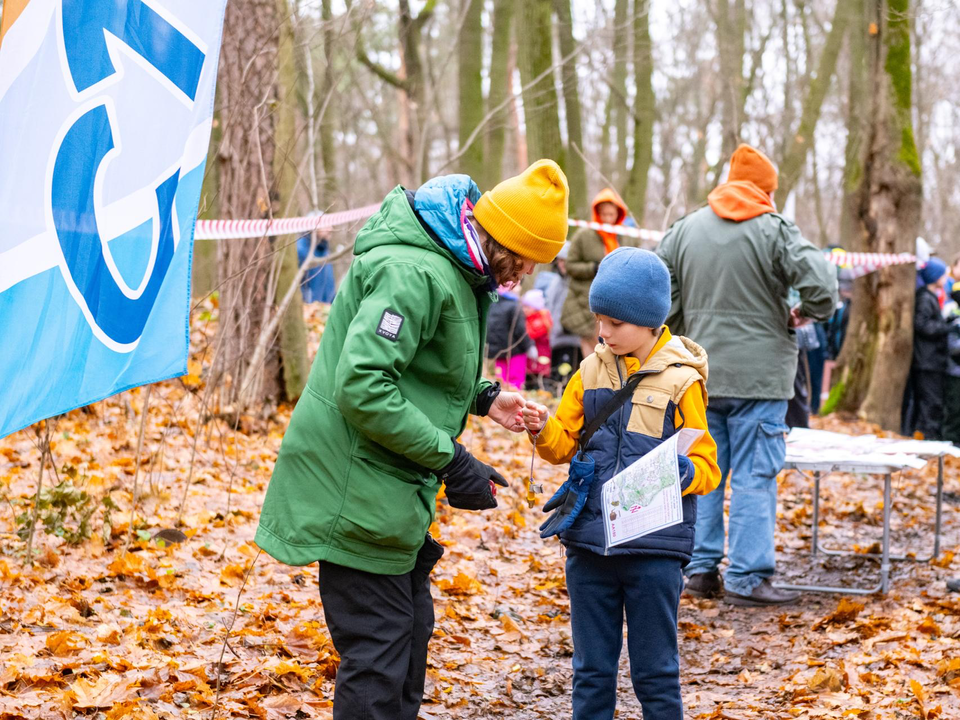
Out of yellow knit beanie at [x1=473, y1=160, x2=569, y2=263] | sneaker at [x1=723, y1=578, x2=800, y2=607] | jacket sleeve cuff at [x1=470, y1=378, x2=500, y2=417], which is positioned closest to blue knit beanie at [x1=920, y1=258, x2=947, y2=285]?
sneaker at [x1=723, y1=578, x2=800, y2=607]

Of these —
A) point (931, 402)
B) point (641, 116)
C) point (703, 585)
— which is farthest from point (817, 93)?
point (703, 585)

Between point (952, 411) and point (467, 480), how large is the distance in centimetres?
848

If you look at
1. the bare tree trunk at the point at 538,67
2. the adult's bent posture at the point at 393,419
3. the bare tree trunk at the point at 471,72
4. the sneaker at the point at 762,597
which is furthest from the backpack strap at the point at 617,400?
the bare tree trunk at the point at 538,67

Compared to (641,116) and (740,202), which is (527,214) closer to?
(740,202)

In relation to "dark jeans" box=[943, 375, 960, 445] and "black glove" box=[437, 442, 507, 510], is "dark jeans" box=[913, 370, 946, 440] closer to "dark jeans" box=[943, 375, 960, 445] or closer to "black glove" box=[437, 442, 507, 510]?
"dark jeans" box=[943, 375, 960, 445]

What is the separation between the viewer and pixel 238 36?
24.9ft

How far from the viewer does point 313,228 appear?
243 inches

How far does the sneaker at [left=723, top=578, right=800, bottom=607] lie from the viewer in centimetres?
495

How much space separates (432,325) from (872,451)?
3610mm

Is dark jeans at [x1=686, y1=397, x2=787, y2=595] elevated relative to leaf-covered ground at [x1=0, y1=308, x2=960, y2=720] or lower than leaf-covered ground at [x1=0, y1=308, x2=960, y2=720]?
elevated

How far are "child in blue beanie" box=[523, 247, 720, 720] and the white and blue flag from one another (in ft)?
3.85

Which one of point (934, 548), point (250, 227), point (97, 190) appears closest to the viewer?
point (97, 190)

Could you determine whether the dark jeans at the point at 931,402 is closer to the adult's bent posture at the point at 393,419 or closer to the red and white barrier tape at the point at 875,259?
the red and white barrier tape at the point at 875,259

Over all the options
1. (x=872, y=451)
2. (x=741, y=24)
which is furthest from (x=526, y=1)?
(x=872, y=451)
